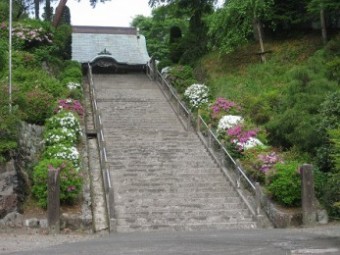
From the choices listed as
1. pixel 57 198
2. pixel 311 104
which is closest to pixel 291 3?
pixel 311 104

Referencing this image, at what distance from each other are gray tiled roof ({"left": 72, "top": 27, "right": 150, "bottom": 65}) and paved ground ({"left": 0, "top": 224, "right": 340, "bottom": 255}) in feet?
86.7

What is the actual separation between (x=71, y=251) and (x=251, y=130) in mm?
9523

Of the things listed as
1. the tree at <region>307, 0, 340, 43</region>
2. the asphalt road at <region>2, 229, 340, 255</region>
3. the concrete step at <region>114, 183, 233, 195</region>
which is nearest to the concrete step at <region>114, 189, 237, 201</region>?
the concrete step at <region>114, 183, 233, 195</region>

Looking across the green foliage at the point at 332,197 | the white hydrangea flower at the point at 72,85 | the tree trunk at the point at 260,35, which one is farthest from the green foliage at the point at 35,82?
the green foliage at the point at 332,197

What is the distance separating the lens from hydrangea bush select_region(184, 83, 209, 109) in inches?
957

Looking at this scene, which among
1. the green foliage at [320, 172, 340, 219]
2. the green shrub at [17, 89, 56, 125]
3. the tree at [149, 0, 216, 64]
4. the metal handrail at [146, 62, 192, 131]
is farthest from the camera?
the tree at [149, 0, 216, 64]

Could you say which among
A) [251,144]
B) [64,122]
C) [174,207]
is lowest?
[174,207]

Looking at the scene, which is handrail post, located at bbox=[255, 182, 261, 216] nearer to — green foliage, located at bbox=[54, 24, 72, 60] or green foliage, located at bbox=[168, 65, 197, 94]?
green foliage, located at bbox=[168, 65, 197, 94]

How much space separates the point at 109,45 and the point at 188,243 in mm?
32811

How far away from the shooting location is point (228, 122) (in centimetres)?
1962

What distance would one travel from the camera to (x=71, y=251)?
995cm

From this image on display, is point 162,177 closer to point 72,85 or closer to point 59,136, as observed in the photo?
point 59,136

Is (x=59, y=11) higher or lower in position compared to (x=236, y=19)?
higher

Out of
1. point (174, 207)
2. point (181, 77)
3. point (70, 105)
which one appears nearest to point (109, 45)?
point (181, 77)
